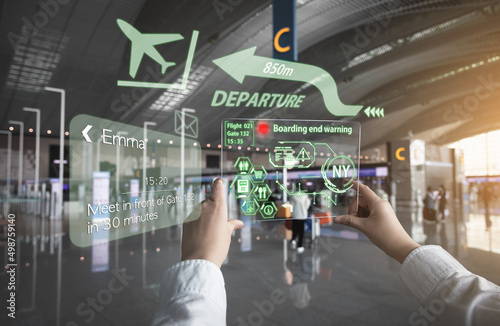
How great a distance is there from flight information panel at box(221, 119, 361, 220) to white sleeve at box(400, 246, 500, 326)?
20.6 inches

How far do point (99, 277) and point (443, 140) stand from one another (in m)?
42.0

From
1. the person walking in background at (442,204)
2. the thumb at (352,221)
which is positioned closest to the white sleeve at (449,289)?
the thumb at (352,221)

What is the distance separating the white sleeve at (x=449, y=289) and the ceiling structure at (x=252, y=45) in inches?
241

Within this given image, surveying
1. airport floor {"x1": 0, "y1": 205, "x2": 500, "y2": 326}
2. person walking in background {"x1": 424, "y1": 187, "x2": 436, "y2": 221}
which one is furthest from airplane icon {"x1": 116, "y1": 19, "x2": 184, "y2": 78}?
person walking in background {"x1": 424, "y1": 187, "x2": 436, "y2": 221}

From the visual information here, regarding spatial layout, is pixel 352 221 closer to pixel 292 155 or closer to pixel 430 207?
pixel 292 155

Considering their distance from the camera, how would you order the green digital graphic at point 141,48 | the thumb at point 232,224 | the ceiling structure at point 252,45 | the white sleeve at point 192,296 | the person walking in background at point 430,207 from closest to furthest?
1. the white sleeve at point 192,296
2. the thumb at point 232,224
3. the green digital graphic at point 141,48
4. the person walking in background at point 430,207
5. the ceiling structure at point 252,45

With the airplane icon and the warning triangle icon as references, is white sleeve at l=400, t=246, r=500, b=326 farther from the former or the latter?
the airplane icon

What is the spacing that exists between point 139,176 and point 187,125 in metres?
0.30

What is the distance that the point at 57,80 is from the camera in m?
15.1

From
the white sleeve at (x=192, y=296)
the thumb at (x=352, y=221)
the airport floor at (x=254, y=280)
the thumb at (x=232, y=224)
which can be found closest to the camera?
the white sleeve at (x=192, y=296)

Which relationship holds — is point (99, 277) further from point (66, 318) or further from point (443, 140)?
point (443, 140)

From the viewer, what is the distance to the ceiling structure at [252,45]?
10742 millimetres

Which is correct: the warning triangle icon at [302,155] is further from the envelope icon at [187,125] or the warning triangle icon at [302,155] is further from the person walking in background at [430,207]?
the person walking in background at [430,207]

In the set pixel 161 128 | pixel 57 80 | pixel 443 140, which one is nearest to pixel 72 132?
pixel 161 128
